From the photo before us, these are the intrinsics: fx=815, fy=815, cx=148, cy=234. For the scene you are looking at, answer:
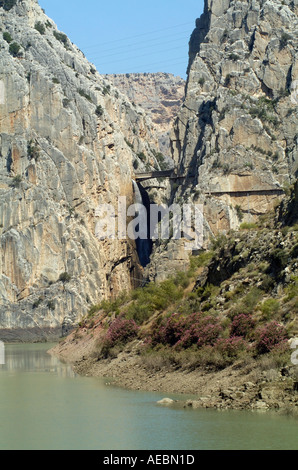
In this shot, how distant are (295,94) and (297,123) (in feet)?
16.7

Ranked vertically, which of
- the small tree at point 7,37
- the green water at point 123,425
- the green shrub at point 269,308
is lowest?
the green water at point 123,425

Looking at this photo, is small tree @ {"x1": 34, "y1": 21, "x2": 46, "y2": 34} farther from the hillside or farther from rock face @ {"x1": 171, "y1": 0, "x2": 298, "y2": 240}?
the hillside

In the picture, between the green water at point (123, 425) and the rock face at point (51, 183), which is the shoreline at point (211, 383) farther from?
the rock face at point (51, 183)

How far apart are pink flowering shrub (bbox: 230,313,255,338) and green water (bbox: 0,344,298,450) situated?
17.4 feet

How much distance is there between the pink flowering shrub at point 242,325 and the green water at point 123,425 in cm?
532

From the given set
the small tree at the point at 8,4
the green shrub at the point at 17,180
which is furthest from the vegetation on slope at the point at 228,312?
the small tree at the point at 8,4

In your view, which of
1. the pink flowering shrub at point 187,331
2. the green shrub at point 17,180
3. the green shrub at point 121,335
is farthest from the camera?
the green shrub at point 17,180

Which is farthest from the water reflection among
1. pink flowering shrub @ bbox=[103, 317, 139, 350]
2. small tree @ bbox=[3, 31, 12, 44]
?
small tree @ bbox=[3, 31, 12, 44]

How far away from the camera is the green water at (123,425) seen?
97.2 ft

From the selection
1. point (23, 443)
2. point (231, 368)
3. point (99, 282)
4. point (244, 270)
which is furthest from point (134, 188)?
point (23, 443)

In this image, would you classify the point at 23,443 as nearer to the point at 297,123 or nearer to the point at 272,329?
the point at 272,329

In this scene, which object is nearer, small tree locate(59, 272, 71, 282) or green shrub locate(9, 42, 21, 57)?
small tree locate(59, 272, 71, 282)

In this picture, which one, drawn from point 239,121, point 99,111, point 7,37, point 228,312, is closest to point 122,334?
point 228,312

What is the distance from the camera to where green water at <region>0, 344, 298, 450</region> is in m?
29.6
